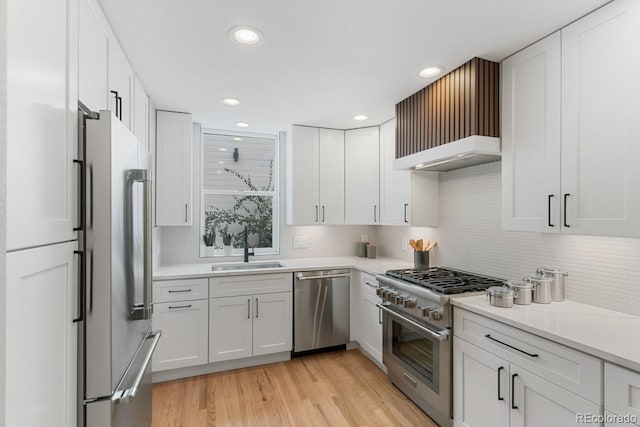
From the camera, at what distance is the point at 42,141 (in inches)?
36.5

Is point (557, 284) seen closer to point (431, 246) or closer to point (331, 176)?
point (431, 246)

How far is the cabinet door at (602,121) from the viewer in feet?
4.54

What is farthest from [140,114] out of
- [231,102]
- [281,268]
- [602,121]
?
[602,121]

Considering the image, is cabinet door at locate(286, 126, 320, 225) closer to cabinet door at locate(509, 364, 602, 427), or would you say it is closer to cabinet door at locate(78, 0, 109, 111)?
cabinet door at locate(78, 0, 109, 111)

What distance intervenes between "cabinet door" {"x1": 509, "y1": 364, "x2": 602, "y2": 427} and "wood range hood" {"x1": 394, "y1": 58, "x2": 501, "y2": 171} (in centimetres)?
129

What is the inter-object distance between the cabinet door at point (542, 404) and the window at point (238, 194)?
2.68 meters

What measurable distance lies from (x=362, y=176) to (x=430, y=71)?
4.83 feet

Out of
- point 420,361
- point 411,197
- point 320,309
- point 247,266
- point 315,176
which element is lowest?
point 420,361

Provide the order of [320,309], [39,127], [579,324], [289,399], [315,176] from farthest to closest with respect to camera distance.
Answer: [315,176] < [320,309] < [289,399] < [579,324] < [39,127]

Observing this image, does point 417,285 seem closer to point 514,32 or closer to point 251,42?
point 514,32

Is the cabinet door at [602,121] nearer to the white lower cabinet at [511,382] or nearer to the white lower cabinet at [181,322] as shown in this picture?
the white lower cabinet at [511,382]

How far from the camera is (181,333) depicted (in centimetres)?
266

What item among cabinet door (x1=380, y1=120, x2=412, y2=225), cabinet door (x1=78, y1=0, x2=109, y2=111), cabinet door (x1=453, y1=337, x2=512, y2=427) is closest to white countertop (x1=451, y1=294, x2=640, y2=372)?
cabinet door (x1=453, y1=337, x2=512, y2=427)

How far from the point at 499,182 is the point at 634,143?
0.94 m
